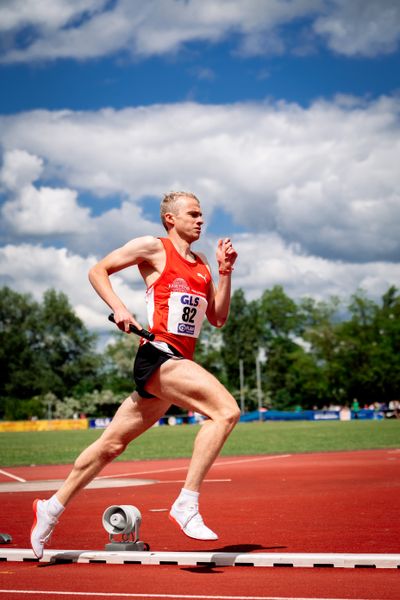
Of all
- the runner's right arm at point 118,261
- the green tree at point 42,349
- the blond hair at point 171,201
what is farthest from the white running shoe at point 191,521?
the green tree at point 42,349

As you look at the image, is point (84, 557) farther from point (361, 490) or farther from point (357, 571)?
point (361, 490)

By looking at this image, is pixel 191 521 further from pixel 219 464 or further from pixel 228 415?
pixel 219 464

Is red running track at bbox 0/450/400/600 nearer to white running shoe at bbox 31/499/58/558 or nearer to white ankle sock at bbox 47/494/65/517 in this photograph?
white running shoe at bbox 31/499/58/558

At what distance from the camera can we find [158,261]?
6.35 meters

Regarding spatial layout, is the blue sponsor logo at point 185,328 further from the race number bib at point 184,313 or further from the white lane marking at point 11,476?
the white lane marking at point 11,476

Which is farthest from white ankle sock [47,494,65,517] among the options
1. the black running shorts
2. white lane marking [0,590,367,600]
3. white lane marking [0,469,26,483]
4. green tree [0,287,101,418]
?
green tree [0,287,101,418]

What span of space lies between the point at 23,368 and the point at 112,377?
1794 cm

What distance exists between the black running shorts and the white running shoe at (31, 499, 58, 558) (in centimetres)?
110

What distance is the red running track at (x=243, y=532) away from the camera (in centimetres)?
505

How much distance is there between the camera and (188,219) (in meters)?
6.54

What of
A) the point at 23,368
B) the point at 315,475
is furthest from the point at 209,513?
the point at 23,368

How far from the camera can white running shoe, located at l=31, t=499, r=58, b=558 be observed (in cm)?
614

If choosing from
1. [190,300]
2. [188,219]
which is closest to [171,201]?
[188,219]

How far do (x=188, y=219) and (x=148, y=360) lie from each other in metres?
1.10
